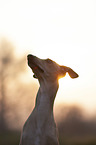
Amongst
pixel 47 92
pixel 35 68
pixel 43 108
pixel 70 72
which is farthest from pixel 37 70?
pixel 70 72

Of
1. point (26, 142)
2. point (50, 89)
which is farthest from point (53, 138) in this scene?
point (50, 89)

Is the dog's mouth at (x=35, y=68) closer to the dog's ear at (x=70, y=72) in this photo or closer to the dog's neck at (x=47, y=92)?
the dog's neck at (x=47, y=92)

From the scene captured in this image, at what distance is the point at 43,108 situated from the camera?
720cm

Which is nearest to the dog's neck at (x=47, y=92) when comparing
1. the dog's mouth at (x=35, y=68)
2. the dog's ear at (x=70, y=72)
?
the dog's mouth at (x=35, y=68)

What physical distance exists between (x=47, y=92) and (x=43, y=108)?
434mm

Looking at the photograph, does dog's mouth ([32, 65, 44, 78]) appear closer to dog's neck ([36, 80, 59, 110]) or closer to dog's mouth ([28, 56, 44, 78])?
dog's mouth ([28, 56, 44, 78])

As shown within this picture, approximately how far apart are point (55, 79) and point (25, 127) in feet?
5.02

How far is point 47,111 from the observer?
7223mm

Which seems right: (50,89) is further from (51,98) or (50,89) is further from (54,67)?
(54,67)

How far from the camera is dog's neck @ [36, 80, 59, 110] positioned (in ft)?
23.8

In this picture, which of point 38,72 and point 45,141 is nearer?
point 45,141

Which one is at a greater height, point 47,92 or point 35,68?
point 35,68

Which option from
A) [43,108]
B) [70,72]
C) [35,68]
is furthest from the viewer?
[70,72]

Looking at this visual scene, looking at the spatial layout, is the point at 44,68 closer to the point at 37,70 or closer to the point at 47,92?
the point at 37,70
